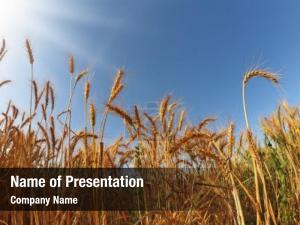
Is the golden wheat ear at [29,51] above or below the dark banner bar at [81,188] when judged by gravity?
above

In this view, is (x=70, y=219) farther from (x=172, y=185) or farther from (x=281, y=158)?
(x=281, y=158)

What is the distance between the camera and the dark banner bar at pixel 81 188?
2898 millimetres

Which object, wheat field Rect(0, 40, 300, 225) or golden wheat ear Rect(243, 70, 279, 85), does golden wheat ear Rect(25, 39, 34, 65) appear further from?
golden wheat ear Rect(243, 70, 279, 85)

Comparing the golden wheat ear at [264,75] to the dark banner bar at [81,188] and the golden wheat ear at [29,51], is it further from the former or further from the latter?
the golden wheat ear at [29,51]

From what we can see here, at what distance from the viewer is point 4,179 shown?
3377mm

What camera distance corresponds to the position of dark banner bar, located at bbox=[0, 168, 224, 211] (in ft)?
9.51

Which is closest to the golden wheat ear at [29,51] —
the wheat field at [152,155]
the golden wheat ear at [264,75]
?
the wheat field at [152,155]

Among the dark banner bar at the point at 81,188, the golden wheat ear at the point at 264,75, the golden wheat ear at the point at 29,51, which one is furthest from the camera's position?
the golden wheat ear at the point at 29,51

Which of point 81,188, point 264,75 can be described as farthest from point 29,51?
point 264,75

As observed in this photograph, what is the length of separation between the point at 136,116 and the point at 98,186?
28.8 inches

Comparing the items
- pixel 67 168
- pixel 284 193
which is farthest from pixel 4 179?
pixel 284 193

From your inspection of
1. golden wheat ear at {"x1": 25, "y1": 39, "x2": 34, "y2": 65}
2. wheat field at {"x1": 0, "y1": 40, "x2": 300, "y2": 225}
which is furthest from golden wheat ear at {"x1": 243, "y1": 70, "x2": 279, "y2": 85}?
golden wheat ear at {"x1": 25, "y1": 39, "x2": 34, "y2": 65}

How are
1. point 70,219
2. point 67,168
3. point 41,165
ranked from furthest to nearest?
point 41,165, point 67,168, point 70,219

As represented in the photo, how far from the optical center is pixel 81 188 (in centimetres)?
322
